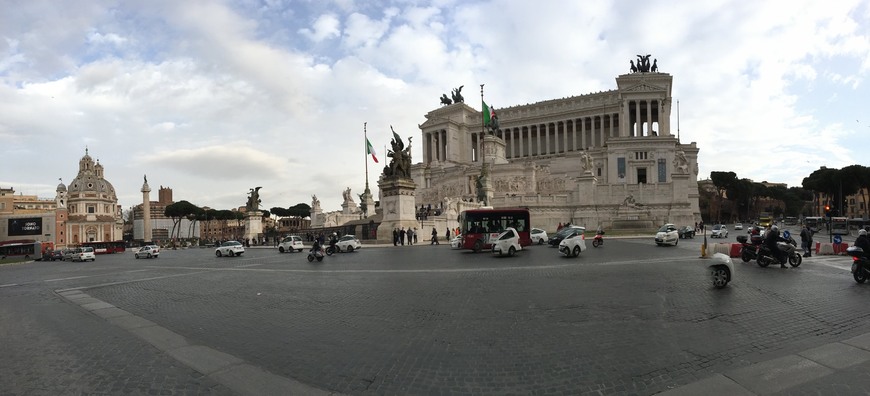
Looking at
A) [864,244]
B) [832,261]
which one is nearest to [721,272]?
[864,244]

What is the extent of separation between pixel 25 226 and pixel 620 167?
101 m

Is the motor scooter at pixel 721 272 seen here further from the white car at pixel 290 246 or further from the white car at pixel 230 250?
the white car at pixel 230 250

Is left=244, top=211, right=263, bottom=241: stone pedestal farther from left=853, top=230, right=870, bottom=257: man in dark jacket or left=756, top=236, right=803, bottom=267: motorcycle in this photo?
left=853, top=230, right=870, bottom=257: man in dark jacket

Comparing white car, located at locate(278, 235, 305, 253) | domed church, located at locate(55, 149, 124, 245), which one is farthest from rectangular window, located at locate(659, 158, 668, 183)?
domed church, located at locate(55, 149, 124, 245)

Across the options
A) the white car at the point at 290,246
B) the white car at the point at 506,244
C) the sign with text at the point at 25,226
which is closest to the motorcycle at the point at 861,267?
the white car at the point at 506,244

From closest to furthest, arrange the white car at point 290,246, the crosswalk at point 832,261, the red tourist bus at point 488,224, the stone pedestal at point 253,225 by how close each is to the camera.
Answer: the crosswalk at point 832,261, the red tourist bus at point 488,224, the white car at point 290,246, the stone pedestal at point 253,225

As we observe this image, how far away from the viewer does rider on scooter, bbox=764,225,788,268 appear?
15766mm

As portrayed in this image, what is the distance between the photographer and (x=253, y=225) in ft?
179

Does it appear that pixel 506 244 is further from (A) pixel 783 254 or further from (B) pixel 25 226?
(B) pixel 25 226

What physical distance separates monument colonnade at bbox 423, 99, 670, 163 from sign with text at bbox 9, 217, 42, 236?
72.5m

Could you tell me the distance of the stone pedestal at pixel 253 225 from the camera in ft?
177

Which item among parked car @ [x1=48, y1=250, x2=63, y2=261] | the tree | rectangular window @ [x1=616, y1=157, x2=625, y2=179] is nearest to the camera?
parked car @ [x1=48, y1=250, x2=63, y2=261]

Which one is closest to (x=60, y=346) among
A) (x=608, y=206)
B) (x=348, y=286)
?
→ (x=348, y=286)

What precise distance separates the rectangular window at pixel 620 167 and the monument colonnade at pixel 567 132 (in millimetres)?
11650
